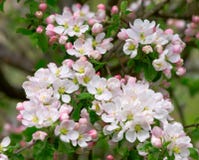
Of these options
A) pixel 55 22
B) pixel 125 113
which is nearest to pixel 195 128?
pixel 125 113

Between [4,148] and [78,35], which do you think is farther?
[78,35]

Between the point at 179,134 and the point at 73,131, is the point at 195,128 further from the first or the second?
the point at 73,131

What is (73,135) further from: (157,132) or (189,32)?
(189,32)

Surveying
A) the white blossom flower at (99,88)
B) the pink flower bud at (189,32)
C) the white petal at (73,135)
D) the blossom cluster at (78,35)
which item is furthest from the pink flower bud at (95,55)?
the pink flower bud at (189,32)

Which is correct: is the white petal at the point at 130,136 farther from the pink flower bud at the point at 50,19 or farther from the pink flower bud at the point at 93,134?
the pink flower bud at the point at 50,19

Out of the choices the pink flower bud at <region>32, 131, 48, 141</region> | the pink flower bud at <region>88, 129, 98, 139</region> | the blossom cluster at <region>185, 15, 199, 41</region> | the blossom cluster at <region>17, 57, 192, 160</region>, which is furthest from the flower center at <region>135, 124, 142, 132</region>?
the blossom cluster at <region>185, 15, 199, 41</region>

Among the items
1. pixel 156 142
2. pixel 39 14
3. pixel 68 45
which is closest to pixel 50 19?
pixel 39 14
